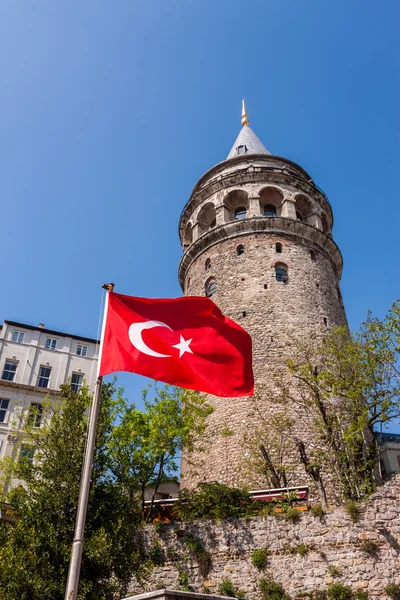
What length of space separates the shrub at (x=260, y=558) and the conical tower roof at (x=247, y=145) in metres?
27.8

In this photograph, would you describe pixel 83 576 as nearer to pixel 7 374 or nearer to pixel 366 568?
pixel 366 568

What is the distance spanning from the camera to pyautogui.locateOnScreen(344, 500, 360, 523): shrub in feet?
50.2

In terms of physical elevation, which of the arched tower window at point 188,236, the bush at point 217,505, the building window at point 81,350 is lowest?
the bush at point 217,505

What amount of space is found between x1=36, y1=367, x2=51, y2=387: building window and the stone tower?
34.1 feet

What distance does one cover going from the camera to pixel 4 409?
29.5 metres

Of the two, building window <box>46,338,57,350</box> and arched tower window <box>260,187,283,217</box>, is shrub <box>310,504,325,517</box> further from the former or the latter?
building window <box>46,338,57,350</box>

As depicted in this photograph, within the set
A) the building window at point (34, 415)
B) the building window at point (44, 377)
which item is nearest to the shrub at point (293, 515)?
the building window at point (34, 415)

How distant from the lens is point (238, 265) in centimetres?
2906

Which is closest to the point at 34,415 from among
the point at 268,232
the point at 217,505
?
the point at 217,505

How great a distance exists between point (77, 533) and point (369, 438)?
18.9 m

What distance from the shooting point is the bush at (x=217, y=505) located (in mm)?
16734

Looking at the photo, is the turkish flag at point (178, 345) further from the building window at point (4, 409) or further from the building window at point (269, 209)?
the building window at point (269, 209)

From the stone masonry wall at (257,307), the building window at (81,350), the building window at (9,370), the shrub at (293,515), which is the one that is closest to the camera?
the shrub at (293,515)

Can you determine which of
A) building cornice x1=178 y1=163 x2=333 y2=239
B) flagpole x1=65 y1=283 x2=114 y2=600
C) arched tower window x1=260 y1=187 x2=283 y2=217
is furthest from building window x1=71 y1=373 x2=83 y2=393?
flagpole x1=65 y1=283 x2=114 y2=600
